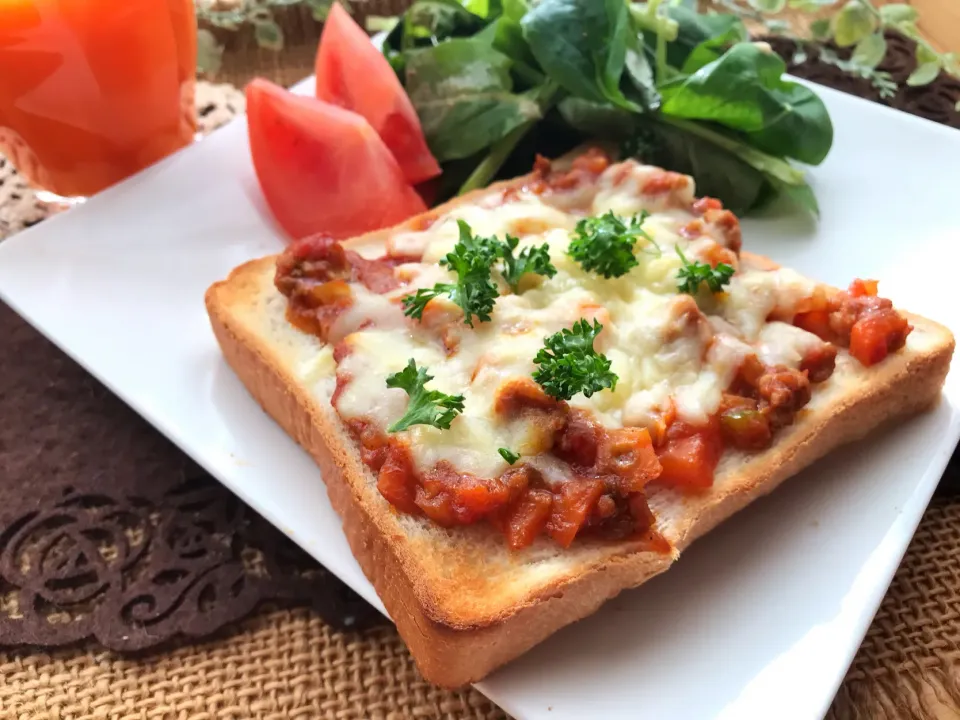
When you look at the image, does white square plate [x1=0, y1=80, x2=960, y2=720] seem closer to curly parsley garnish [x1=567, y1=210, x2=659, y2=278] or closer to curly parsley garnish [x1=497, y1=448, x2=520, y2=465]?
curly parsley garnish [x1=497, y1=448, x2=520, y2=465]

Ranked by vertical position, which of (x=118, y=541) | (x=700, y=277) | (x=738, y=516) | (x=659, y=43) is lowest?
(x=118, y=541)

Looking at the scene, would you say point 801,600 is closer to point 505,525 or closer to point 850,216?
point 505,525

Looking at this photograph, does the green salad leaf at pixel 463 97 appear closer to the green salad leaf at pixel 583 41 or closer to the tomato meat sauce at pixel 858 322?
the green salad leaf at pixel 583 41

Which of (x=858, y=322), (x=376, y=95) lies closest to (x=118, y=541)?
(x=376, y=95)

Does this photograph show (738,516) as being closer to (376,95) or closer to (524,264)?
(524,264)

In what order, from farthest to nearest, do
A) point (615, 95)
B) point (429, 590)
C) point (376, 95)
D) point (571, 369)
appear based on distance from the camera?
point (376, 95) → point (615, 95) → point (571, 369) → point (429, 590)

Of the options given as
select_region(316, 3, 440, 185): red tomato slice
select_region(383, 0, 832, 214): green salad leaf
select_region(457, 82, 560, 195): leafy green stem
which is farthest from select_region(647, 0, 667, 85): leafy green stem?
select_region(316, 3, 440, 185): red tomato slice

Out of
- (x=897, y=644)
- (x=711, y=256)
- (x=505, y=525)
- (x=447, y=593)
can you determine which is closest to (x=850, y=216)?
(x=711, y=256)
